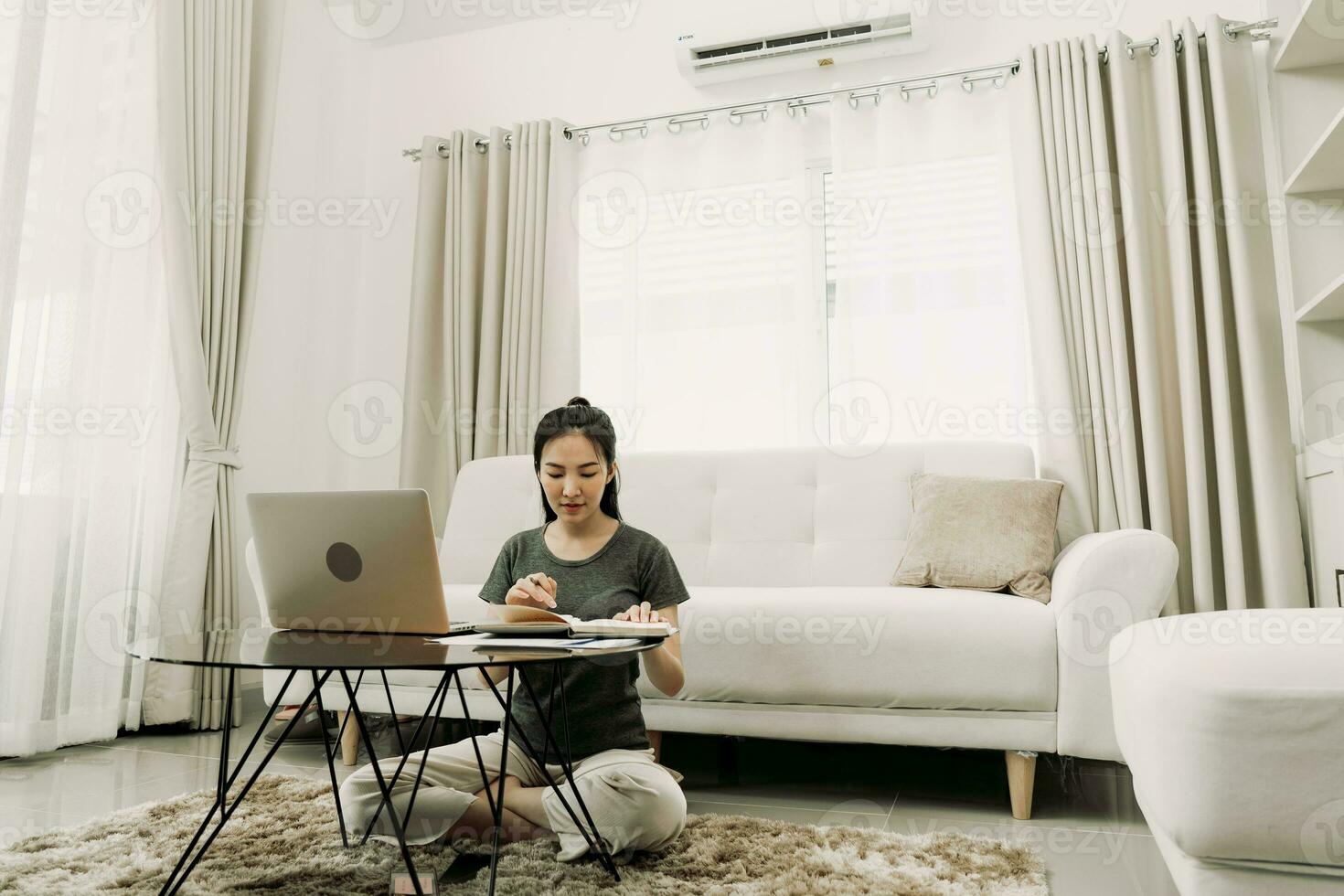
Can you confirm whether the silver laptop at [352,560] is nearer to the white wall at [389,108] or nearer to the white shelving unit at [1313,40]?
the white wall at [389,108]

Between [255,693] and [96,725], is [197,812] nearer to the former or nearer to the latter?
[96,725]

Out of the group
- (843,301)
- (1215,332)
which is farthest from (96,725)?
(1215,332)

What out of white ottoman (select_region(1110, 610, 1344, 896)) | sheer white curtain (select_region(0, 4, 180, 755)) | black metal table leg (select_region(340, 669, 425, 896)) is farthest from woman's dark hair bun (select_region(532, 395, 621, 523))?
sheer white curtain (select_region(0, 4, 180, 755))

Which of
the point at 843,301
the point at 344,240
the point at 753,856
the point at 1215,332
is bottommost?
the point at 753,856

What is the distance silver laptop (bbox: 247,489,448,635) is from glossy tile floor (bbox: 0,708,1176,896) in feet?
2.80

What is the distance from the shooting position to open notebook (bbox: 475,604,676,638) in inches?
48.4

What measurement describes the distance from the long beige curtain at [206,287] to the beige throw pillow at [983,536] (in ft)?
6.63

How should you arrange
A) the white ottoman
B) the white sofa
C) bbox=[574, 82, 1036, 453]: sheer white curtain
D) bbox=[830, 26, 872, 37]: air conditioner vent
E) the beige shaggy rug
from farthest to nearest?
A: bbox=[830, 26, 872, 37]: air conditioner vent
bbox=[574, 82, 1036, 453]: sheer white curtain
the white sofa
the beige shaggy rug
the white ottoman

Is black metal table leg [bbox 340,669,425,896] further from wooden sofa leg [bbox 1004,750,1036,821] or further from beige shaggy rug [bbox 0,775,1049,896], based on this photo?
wooden sofa leg [bbox 1004,750,1036,821]

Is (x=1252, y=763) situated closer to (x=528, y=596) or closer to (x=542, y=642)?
(x=542, y=642)

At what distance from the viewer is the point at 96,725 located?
2523mm

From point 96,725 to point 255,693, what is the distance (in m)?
0.54

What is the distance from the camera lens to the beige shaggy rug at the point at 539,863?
4.50 ft

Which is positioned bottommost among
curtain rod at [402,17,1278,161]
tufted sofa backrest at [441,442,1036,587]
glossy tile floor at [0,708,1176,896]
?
glossy tile floor at [0,708,1176,896]
